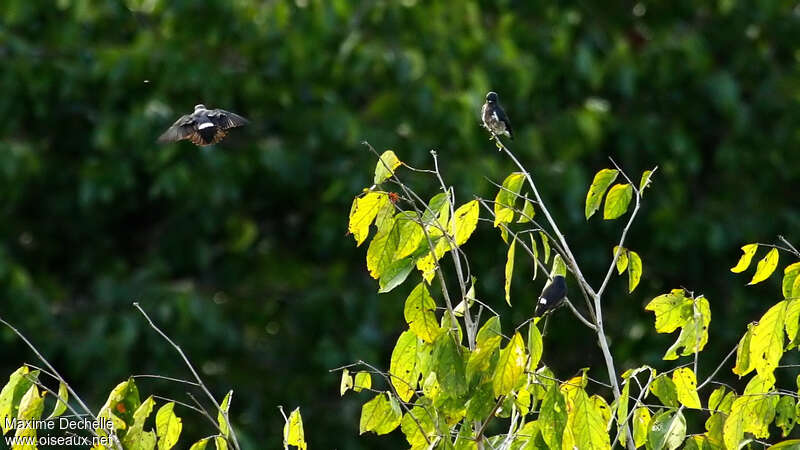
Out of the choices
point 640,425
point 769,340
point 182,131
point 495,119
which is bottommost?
point 495,119

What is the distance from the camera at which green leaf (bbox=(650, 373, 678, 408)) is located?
9.52ft

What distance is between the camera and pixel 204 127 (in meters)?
4.49

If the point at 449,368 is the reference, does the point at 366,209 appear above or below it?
above

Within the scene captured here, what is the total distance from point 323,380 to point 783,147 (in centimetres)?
328

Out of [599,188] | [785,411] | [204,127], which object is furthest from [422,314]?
[204,127]

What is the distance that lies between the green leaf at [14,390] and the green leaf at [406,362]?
716 millimetres

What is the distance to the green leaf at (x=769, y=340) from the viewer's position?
269cm

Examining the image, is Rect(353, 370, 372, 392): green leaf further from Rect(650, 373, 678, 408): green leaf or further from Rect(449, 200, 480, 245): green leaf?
Rect(650, 373, 678, 408): green leaf

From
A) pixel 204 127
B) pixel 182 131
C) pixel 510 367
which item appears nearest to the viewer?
pixel 510 367

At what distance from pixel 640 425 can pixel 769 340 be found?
1.05 feet

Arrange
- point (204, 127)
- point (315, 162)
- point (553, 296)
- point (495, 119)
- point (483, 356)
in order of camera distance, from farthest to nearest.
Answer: point (315, 162) < point (495, 119) < point (204, 127) < point (553, 296) < point (483, 356)

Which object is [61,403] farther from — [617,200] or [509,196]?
[617,200]

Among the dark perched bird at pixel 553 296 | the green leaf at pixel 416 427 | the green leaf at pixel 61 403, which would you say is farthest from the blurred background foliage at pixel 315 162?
the green leaf at pixel 61 403

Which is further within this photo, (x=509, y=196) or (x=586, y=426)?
(x=509, y=196)
